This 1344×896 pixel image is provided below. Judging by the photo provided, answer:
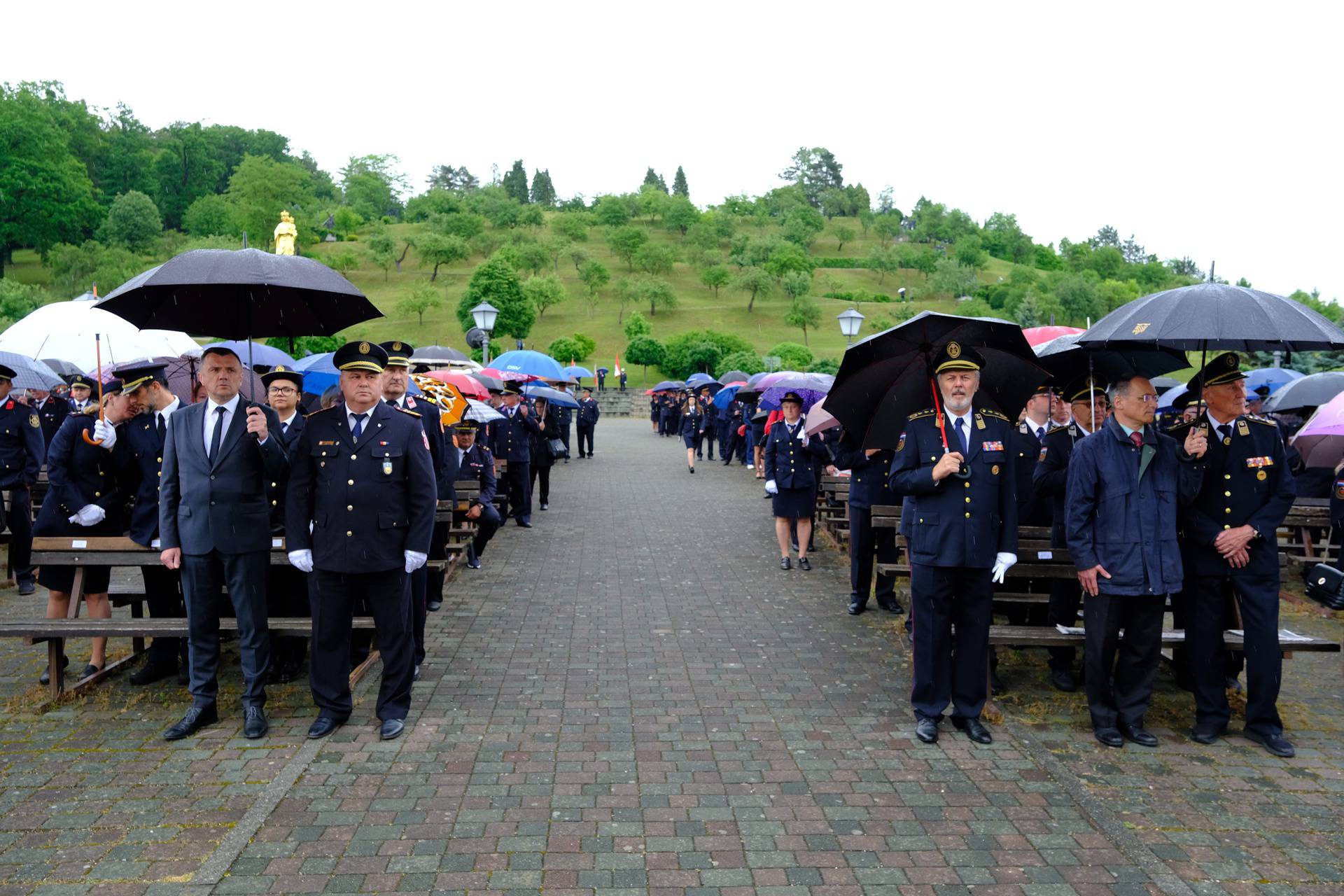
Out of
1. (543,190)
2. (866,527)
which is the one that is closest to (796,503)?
(866,527)

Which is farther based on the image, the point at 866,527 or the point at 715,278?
the point at 715,278

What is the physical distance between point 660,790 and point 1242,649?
362 cm

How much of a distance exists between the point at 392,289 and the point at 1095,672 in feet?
308

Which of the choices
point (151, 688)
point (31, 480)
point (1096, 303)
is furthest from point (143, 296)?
point (1096, 303)

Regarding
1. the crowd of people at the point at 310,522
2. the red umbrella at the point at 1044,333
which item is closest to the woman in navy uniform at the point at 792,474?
the red umbrella at the point at 1044,333

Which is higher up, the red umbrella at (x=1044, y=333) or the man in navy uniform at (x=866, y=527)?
the red umbrella at (x=1044, y=333)

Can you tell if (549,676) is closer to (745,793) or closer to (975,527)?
(745,793)

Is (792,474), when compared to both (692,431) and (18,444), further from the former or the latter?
(692,431)

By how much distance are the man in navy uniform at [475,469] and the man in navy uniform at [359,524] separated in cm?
398

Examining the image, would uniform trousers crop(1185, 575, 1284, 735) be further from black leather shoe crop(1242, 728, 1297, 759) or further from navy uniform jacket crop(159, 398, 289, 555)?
navy uniform jacket crop(159, 398, 289, 555)

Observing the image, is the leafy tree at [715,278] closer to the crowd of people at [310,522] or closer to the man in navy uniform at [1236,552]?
the man in navy uniform at [1236,552]

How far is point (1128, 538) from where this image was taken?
17.4 feet

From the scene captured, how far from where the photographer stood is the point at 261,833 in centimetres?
418

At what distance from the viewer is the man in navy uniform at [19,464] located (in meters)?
9.02
